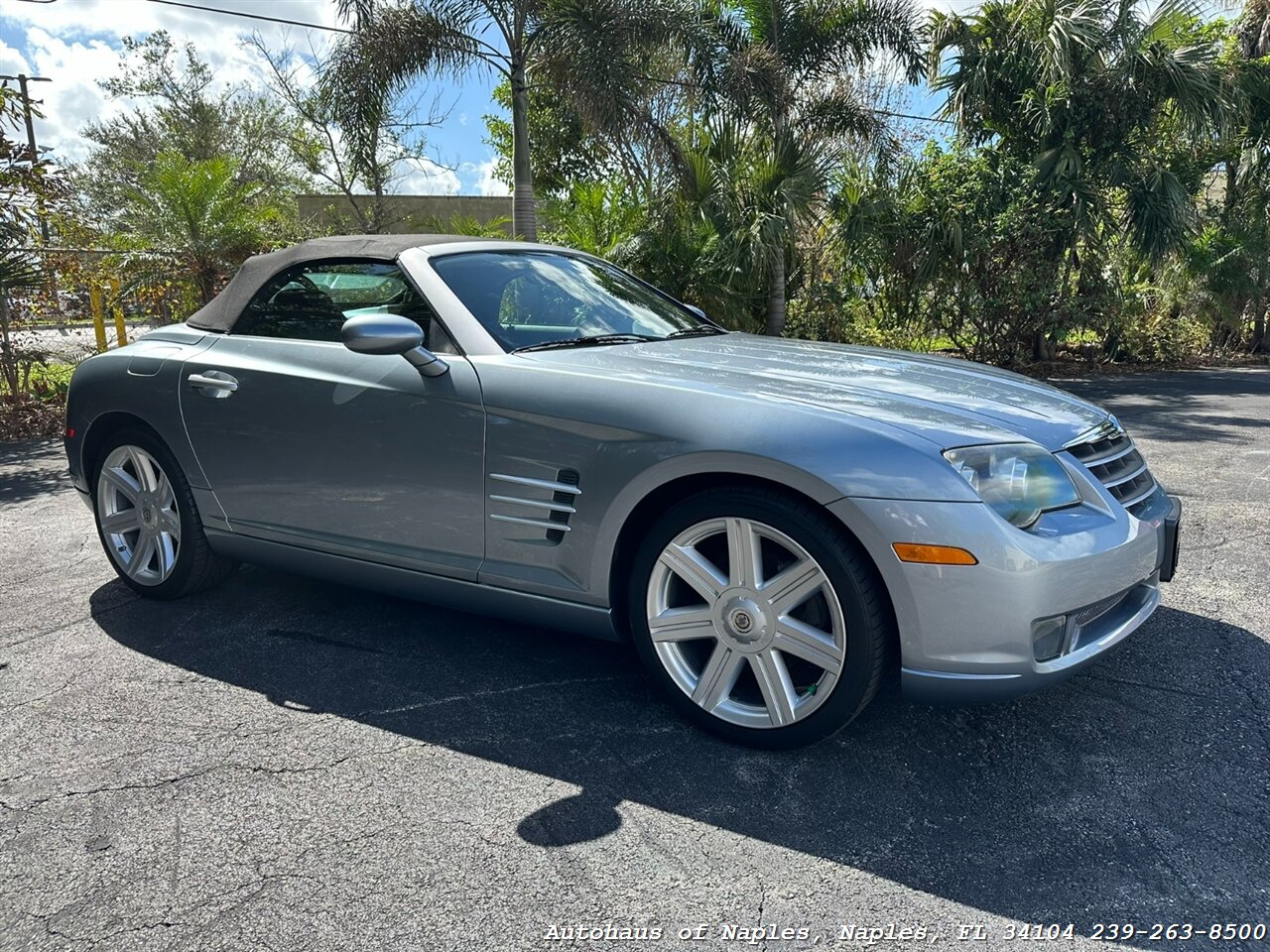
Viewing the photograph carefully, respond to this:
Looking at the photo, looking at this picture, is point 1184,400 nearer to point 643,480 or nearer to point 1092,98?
point 1092,98

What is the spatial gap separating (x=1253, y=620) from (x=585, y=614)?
264 centimetres

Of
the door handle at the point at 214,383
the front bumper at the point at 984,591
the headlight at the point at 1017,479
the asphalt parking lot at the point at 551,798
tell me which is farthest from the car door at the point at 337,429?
the headlight at the point at 1017,479

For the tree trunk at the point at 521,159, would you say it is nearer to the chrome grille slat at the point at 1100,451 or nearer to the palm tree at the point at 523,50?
the palm tree at the point at 523,50

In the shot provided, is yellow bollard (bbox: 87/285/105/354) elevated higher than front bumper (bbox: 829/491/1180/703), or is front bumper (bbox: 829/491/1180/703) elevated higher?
yellow bollard (bbox: 87/285/105/354)

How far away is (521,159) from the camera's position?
13297mm

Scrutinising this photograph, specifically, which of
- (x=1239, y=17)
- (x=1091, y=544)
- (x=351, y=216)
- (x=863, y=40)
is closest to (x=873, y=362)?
(x=1091, y=544)

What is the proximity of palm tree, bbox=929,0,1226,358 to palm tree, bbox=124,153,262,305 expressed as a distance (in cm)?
949

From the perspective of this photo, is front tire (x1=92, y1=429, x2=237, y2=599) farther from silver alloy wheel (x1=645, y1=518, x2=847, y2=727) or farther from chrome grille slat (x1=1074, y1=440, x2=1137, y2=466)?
chrome grille slat (x1=1074, y1=440, x2=1137, y2=466)

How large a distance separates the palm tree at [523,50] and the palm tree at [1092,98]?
4.01m

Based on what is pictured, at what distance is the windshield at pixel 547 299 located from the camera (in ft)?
11.6

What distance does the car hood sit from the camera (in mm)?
2775

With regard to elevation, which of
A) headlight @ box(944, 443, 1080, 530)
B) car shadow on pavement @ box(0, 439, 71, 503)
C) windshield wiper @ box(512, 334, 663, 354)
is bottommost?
car shadow on pavement @ box(0, 439, 71, 503)

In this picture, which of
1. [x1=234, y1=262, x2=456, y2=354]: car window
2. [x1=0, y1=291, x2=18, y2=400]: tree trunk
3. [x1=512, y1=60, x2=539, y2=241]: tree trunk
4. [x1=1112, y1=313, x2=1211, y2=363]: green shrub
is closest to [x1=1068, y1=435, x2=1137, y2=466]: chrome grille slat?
[x1=234, y1=262, x2=456, y2=354]: car window

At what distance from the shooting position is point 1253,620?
384 centimetres
